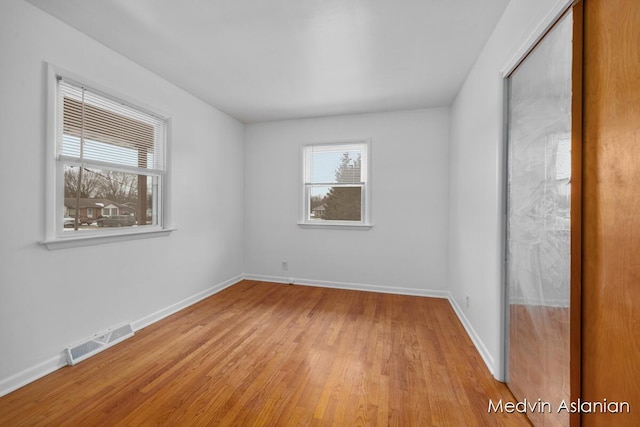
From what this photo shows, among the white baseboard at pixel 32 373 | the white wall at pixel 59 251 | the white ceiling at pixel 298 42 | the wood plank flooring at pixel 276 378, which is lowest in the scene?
the wood plank flooring at pixel 276 378

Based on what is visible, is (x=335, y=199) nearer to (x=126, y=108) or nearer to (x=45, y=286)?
(x=126, y=108)

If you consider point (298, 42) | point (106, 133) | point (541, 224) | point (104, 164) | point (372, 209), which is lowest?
point (541, 224)

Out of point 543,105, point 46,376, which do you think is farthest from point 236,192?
point 543,105

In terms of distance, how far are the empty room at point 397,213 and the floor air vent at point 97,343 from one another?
0.01 metres

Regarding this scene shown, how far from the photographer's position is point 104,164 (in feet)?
7.68

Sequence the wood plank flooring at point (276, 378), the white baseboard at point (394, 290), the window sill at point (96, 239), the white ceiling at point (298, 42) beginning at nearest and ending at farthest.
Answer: the wood plank flooring at point (276, 378), the white ceiling at point (298, 42), the window sill at point (96, 239), the white baseboard at point (394, 290)

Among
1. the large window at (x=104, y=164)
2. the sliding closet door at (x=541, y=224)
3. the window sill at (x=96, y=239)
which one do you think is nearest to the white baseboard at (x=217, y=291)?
the sliding closet door at (x=541, y=224)

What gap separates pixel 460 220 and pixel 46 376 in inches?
153

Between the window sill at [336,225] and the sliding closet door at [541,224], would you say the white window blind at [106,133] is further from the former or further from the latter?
the sliding closet door at [541,224]

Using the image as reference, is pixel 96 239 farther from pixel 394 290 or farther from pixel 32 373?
pixel 394 290

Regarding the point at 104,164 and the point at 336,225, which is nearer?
the point at 104,164

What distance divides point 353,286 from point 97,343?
9.72ft

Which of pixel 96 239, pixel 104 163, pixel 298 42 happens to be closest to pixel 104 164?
pixel 104 163

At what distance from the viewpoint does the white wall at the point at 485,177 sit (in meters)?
1.76
